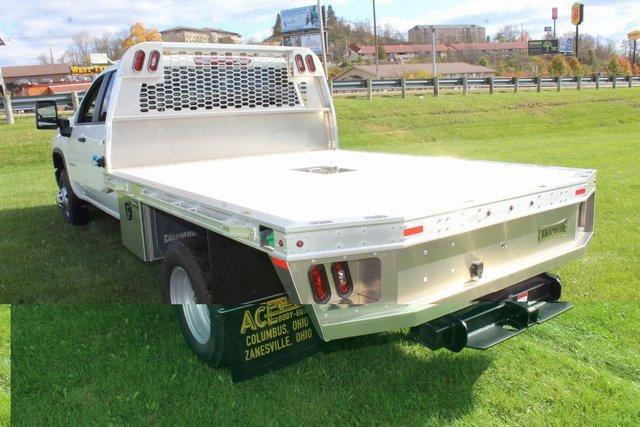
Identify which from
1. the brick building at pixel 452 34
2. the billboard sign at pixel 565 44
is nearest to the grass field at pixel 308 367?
the billboard sign at pixel 565 44

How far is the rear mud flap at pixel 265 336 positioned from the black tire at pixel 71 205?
4.81m

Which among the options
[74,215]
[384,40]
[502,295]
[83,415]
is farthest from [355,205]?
[384,40]

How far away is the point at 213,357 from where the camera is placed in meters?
3.69

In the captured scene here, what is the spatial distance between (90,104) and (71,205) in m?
1.53

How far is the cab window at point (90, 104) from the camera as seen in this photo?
6.55 m

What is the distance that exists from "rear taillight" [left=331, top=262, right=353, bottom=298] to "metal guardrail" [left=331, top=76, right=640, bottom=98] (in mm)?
23023

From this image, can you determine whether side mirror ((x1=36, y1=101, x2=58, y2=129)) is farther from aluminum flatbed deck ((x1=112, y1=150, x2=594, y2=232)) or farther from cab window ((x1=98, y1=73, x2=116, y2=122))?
aluminum flatbed deck ((x1=112, y1=150, x2=594, y2=232))

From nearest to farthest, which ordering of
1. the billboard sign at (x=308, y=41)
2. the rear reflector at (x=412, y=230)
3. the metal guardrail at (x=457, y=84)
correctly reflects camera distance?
the rear reflector at (x=412, y=230) < the metal guardrail at (x=457, y=84) < the billboard sign at (x=308, y=41)

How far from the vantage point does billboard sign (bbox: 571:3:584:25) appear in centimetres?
7869

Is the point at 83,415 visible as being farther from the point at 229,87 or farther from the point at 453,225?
the point at 229,87

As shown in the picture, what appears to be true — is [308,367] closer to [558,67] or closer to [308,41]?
[558,67]

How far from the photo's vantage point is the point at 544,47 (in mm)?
115188

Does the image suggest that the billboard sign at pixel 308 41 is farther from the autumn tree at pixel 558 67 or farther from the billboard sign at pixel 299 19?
the autumn tree at pixel 558 67

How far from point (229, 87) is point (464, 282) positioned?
3680 mm
